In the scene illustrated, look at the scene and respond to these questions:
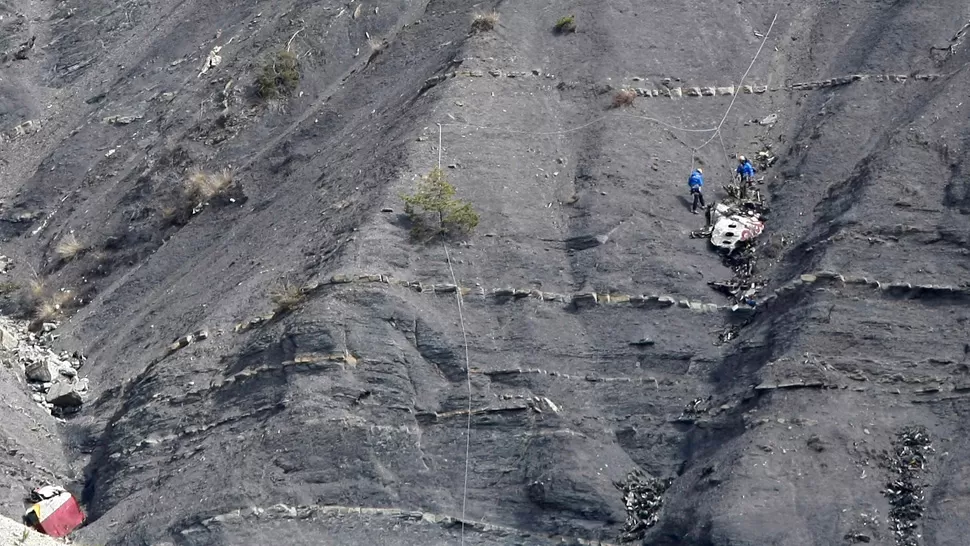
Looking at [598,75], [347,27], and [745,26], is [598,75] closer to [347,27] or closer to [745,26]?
[745,26]

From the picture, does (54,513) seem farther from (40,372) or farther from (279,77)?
(279,77)

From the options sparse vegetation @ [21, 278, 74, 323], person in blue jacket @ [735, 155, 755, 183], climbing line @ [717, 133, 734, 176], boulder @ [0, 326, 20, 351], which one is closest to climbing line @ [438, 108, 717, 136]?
climbing line @ [717, 133, 734, 176]

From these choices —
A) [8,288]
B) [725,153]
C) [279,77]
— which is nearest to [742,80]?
[725,153]

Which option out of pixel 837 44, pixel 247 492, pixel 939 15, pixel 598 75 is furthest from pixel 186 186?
pixel 939 15

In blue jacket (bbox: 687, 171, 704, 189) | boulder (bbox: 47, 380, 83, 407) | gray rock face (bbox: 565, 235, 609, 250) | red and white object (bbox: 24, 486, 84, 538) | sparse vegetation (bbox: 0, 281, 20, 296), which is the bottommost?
red and white object (bbox: 24, 486, 84, 538)

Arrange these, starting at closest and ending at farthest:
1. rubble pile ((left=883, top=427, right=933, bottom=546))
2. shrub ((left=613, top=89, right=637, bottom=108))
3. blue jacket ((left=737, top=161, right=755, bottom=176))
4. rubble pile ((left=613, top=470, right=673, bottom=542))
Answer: rubble pile ((left=883, top=427, right=933, bottom=546)) → rubble pile ((left=613, top=470, right=673, bottom=542)) → blue jacket ((left=737, top=161, right=755, bottom=176)) → shrub ((left=613, top=89, right=637, bottom=108))

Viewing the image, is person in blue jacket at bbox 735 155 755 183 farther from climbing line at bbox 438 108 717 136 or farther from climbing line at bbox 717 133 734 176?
climbing line at bbox 438 108 717 136

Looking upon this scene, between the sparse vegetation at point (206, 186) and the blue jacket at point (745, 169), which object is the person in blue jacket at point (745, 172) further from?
the sparse vegetation at point (206, 186)
